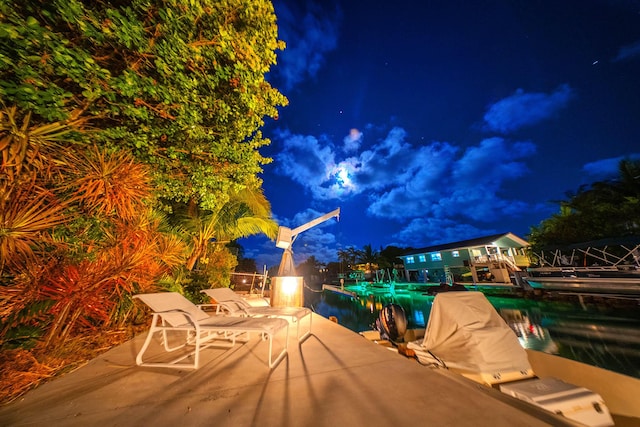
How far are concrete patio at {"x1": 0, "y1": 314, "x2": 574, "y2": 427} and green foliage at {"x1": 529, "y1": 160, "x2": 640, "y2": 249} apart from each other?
2521cm

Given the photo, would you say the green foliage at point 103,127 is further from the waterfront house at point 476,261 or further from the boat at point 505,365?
the waterfront house at point 476,261

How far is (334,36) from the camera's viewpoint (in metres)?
27.5

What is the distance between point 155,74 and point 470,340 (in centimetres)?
564

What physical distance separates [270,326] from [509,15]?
155 ft

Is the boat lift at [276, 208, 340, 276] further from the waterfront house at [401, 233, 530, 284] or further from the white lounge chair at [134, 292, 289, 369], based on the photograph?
the waterfront house at [401, 233, 530, 284]

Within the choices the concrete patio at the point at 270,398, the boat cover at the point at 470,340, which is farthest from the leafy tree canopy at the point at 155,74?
the boat cover at the point at 470,340

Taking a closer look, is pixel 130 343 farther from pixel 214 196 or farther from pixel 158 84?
pixel 158 84

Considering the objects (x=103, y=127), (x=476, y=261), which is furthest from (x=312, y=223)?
(x=476, y=261)

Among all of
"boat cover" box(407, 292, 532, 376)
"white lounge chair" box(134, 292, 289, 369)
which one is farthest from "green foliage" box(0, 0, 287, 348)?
"boat cover" box(407, 292, 532, 376)

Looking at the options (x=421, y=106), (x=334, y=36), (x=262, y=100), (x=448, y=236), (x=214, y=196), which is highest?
(x=421, y=106)

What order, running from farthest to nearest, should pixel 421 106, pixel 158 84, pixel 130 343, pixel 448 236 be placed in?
pixel 448 236, pixel 421 106, pixel 130 343, pixel 158 84

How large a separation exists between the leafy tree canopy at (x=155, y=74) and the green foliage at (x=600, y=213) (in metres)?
26.4

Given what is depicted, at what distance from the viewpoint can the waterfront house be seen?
2014 centimetres

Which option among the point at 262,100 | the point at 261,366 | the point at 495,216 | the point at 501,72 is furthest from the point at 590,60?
the point at 261,366
